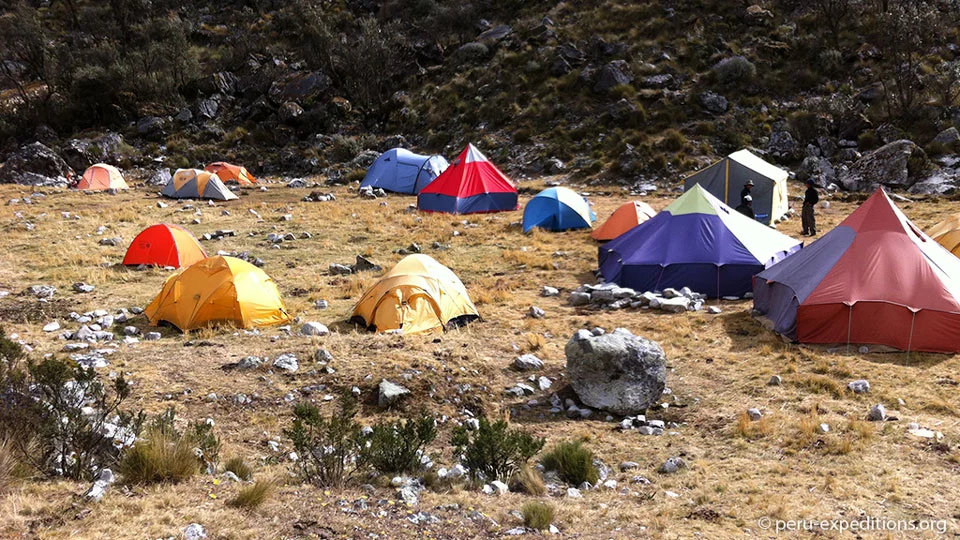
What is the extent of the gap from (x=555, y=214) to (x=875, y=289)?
11.3 m

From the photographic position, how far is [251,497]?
5488mm

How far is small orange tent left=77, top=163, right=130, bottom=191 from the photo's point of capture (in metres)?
A: 29.9

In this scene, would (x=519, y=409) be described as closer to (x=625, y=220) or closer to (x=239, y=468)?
(x=239, y=468)

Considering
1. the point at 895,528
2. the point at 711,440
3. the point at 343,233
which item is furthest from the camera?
the point at 343,233

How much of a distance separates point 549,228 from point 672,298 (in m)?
8.28

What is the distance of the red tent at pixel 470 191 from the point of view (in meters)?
24.5

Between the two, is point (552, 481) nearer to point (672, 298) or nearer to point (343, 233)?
point (672, 298)

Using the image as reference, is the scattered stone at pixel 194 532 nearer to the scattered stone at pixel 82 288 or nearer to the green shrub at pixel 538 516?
the green shrub at pixel 538 516

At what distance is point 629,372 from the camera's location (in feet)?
29.5

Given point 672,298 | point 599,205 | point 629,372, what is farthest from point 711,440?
point 599,205

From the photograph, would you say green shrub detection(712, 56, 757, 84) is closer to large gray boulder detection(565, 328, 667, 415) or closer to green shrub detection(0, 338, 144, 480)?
large gray boulder detection(565, 328, 667, 415)

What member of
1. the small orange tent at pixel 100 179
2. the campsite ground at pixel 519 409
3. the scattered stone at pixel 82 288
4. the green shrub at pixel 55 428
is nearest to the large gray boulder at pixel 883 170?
the campsite ground at pixel 519 409

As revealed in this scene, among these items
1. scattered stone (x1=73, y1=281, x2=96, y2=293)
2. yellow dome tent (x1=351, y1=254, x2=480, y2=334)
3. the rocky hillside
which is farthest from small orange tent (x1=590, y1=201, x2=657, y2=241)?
scattered stone (x1=73, y1=281, x2=96, y2=293)

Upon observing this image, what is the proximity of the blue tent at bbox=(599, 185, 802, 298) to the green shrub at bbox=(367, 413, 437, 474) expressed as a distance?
8340 millimetres
